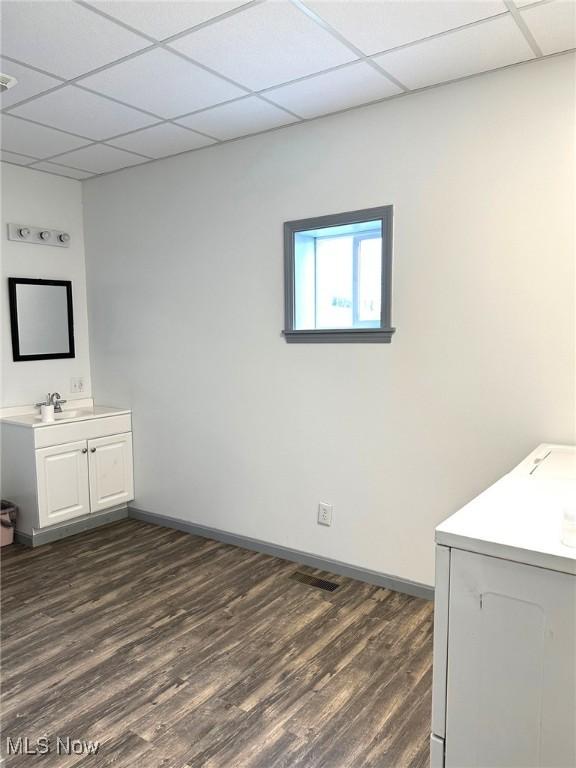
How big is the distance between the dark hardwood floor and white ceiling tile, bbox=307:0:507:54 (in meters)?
2.51

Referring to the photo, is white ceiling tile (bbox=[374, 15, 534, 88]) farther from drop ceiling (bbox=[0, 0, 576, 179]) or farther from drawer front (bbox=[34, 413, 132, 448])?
drawer front (bbox=[34, 413, 132, 448])

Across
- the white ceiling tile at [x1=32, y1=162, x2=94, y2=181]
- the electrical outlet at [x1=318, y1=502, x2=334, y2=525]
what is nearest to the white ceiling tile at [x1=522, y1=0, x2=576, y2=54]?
the electrical outlet at [x1=318, y1=502, x2=334, y2=525]

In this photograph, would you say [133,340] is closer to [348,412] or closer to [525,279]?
[348,412]

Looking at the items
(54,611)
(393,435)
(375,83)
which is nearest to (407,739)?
(393,435)

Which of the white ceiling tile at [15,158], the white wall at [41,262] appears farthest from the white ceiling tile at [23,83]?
the white wall at [41,262]

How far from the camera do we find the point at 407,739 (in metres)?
1.90

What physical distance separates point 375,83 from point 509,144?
2.22 ft

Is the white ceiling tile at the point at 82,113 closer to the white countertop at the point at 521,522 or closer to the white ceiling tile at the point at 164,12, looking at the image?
the white ceiling tile at the point at 164,12

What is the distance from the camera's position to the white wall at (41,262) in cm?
387

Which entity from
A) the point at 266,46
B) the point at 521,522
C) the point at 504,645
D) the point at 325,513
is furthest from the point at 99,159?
the point at 504,645

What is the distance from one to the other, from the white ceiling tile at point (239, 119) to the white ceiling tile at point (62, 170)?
1.30 m

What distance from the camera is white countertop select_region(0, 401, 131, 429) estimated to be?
3.65m

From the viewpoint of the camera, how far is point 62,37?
2166 mm

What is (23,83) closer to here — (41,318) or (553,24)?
(41,318)
